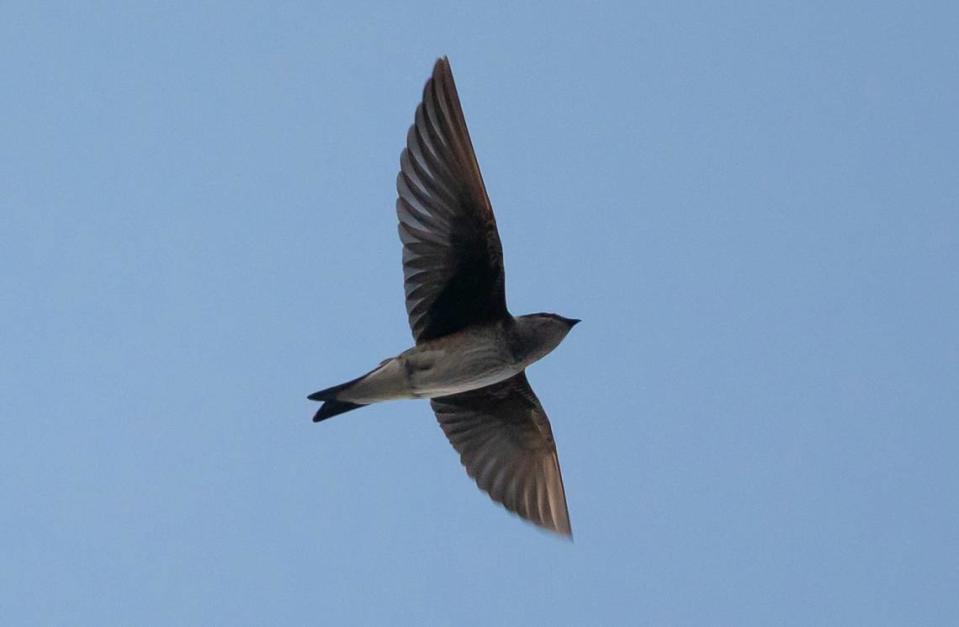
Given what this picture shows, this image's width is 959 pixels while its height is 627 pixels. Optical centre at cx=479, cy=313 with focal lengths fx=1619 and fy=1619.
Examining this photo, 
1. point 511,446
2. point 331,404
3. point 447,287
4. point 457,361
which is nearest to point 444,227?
point 447,287

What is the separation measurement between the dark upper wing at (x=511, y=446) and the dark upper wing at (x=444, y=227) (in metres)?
0.76

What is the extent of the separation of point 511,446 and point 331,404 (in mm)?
1262

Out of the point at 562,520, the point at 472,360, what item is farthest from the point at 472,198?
the point at 562,520

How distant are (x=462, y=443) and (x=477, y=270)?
4.04 ft

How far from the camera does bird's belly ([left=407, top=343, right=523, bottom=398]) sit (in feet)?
29.0

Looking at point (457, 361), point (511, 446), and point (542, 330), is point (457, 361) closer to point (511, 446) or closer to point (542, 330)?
point (542, 330)

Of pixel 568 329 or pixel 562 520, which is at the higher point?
pixel 568 329

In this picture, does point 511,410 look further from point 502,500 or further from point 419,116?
point 419,116

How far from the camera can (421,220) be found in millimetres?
8828

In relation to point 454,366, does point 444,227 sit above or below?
above

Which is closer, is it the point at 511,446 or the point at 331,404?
the point at 331,404

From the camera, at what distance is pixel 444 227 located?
348 inches

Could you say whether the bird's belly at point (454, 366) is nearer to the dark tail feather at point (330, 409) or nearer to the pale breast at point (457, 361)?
the pale breast at point (457, 361)

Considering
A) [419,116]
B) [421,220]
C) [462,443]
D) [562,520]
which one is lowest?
[562,520]
